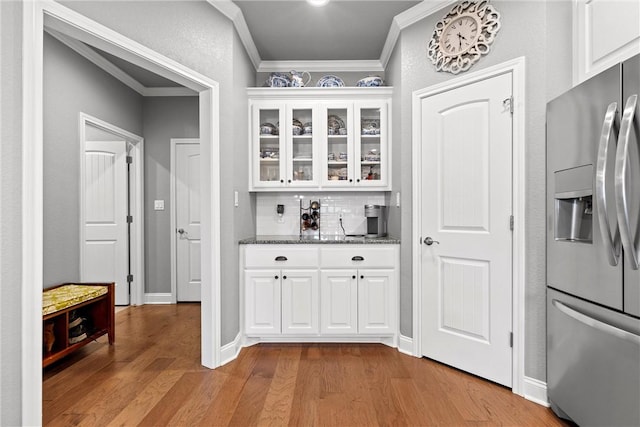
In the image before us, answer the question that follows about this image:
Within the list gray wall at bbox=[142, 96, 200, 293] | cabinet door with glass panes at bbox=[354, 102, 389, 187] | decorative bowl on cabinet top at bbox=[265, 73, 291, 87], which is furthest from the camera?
gray wall at bbox=[142, 96, 200, 293]

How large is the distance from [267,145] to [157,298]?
95.1 inches

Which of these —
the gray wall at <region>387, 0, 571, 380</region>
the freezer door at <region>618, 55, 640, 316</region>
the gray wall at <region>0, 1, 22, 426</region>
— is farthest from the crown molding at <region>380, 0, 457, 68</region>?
the gray wall at <region>0, 1, 22, 426</region>

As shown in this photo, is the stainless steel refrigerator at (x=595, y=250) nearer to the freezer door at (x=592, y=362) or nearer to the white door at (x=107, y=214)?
the freezer door at (x=592, y=362)

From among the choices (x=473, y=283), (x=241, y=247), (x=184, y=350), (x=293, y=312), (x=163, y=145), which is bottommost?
(x=184, y=350)

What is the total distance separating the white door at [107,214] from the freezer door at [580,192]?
4.14 m

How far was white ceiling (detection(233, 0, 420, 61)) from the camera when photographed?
258 centimetres

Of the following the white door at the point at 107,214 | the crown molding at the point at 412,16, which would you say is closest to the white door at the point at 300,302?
the crown molding at the point at 412,16

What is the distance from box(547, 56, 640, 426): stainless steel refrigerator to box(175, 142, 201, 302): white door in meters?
3.59

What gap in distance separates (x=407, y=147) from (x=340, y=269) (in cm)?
112

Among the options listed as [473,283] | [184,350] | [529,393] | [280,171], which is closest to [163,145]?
[280,171]

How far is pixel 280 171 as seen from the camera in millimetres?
3145

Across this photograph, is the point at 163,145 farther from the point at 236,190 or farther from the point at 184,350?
the point at 184,350

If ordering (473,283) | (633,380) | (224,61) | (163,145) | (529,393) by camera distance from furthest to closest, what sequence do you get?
1. (163,145)
2. (224,61)
3. (473,283)
4. (529,393)
5. (633,380)

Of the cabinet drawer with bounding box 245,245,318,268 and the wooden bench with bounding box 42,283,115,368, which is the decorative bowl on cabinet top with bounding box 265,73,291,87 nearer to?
the cabinet drawer with bounding box 245,245,318,268
